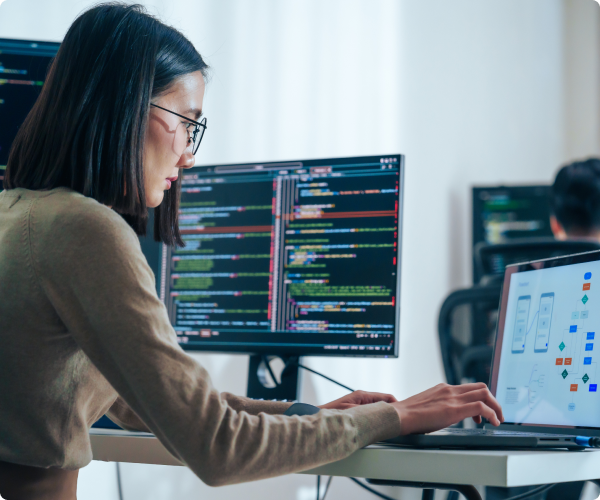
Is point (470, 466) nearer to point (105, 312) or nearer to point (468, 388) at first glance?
point (468, 388)

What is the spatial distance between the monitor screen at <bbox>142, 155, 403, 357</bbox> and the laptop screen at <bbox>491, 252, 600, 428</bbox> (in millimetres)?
224

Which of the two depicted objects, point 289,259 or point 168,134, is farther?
point 289,259

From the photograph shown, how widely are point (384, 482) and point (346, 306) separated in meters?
0.50

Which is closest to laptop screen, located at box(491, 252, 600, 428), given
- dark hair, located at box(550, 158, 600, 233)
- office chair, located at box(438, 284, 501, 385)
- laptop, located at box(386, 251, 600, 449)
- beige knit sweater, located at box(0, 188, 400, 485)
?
laptop, located at box(386, 251, 600, 449)

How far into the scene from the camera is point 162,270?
152 centimetres

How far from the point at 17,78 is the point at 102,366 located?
953 mm

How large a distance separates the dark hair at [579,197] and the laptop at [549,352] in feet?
3.37

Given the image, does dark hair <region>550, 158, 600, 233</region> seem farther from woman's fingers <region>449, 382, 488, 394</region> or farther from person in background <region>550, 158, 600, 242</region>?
woman's fingers <region>449, 382, 488, 394</region>

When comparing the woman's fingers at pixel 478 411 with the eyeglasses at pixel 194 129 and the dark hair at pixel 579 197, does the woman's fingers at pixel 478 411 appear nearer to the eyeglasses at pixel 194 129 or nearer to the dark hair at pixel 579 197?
the eyeglasses at pixel 194 129

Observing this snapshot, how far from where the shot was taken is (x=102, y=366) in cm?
74

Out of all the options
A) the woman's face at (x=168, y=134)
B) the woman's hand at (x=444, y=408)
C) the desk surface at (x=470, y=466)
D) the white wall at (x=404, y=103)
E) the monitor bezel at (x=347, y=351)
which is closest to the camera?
the desk surface at (x=470, y=466)

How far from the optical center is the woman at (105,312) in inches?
28.5

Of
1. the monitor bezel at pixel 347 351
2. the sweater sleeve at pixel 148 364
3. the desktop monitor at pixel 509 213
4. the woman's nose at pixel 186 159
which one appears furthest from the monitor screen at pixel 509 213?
the sweater sleeve at pixel 148 364

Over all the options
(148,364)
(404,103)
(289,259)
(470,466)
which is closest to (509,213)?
(404,103)
